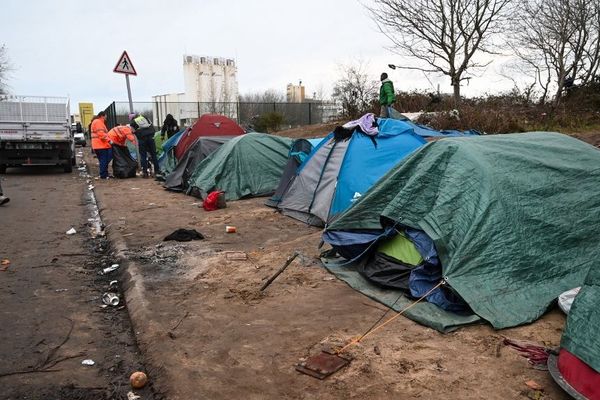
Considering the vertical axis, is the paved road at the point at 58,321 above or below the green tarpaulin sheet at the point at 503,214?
below

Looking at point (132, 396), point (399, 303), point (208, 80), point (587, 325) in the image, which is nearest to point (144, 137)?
point (399, 303)

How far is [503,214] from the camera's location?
4.43 metres

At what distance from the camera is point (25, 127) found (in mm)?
16047

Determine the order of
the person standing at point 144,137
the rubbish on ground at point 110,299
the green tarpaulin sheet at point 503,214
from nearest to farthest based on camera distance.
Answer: the green tarpaulin sheet at point 503,214 → the rubbish on ground at point 110,299 → the person standing at point 144,137

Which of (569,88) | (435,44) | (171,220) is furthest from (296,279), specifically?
(569,88)

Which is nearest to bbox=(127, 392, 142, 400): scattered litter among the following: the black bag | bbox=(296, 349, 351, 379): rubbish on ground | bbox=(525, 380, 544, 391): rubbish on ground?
bbox=(296, 349, 351, 379): rubbish on ground

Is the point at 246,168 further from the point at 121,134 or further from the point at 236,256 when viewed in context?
the point at 121,134

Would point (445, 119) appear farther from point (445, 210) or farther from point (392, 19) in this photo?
point (445, 210)

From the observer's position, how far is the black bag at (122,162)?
50.5 feet

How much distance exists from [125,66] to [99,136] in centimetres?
281

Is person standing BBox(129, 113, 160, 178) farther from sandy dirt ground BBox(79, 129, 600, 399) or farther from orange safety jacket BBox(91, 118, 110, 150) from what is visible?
sandy dirt ground BBox(79, 129, 600, 399)

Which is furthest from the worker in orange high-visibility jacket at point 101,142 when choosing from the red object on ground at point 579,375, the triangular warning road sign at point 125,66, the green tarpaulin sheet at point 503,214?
the red object on ground at point 579,375

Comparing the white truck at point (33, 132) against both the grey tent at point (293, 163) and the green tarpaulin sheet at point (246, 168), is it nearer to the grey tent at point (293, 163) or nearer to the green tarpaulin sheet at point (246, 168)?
the green tarpaulin sheet at point (246, 168)

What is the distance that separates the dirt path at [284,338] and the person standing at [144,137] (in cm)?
892
